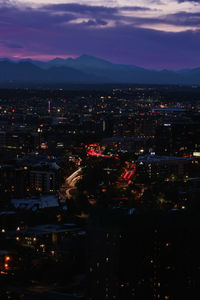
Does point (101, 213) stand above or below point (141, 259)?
above

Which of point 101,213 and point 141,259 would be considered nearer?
point 141,259

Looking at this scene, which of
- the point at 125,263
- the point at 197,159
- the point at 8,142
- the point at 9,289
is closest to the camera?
the point at 125,263

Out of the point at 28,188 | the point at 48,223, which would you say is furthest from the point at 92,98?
the point at 48,223

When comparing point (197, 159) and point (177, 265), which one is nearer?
point (177, 265)

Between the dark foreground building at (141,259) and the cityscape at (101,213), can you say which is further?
the cityscape at (101,213)

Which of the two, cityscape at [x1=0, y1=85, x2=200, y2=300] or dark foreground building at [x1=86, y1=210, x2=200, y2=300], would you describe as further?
cityscape at [x1=0, y1=85, x2=200, y2=300]

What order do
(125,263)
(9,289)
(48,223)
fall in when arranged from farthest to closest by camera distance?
(48,223) → (9,289) → (125,263)

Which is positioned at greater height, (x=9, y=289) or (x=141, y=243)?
(x=141, y=243)

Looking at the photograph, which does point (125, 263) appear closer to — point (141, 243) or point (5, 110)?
point (141, 243)
